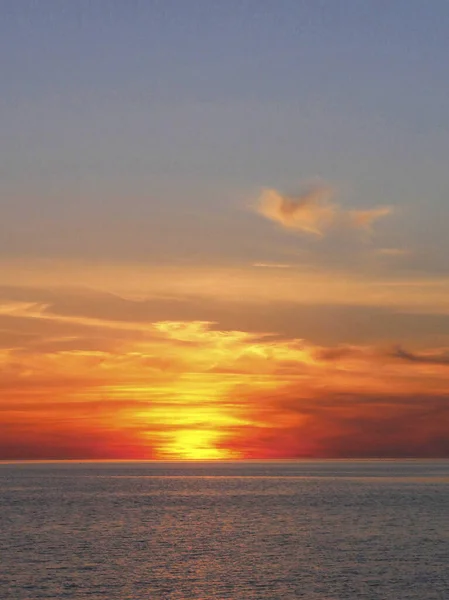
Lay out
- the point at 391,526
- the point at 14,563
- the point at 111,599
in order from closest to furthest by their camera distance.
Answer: the point at 111,599, the point at 14,563, the point at 391,526

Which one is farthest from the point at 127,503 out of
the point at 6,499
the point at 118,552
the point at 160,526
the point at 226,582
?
the point at 226,582

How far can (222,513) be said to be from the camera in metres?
136

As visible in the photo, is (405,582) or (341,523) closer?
(405,582)

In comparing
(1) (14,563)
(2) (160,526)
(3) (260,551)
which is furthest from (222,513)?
(1) (14,563)

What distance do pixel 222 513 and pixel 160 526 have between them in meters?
25.5

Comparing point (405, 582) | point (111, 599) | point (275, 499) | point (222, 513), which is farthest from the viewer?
point (275, 499)

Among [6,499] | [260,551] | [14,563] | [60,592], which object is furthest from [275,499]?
[60,592]

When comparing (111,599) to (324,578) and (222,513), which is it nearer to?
(324,578)

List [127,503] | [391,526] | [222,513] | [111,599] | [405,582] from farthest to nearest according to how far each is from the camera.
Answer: [127,503]
[222,513]
[391,526]
[405,582]
[111,599]

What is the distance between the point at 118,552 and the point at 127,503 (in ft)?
284

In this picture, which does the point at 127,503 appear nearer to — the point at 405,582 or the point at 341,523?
the point at 341,523

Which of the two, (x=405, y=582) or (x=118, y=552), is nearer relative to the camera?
(x=405, y=582)

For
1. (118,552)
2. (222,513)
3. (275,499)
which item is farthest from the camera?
(275,499)

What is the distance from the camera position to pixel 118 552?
3209 inches
